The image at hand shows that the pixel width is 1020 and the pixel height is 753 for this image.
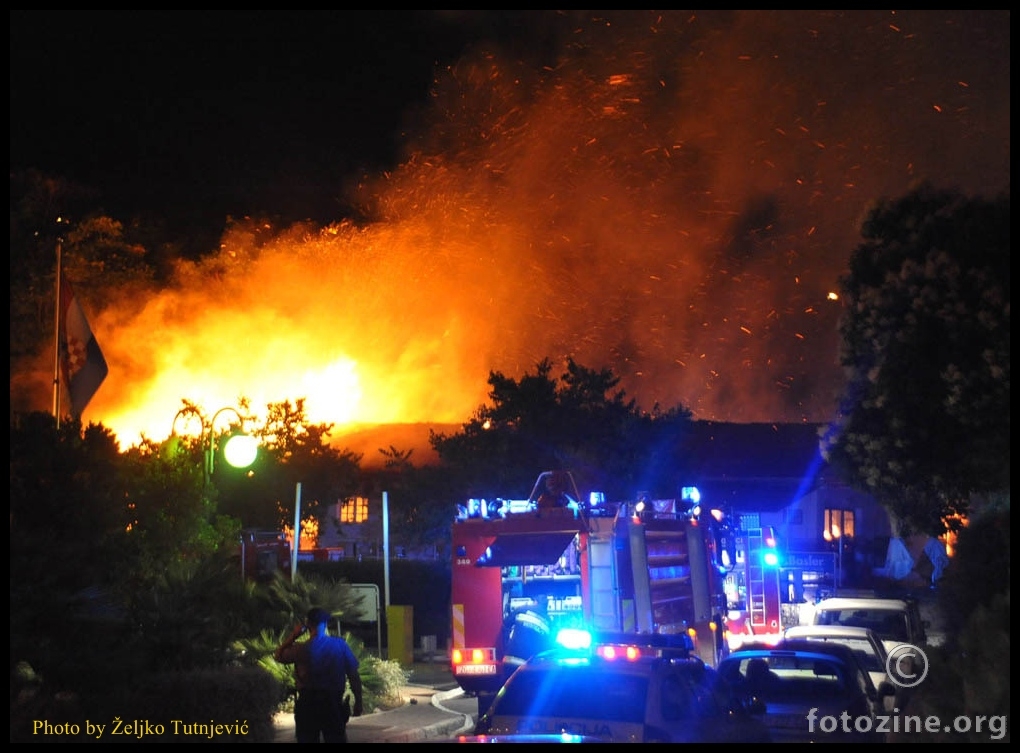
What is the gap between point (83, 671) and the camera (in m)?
10.9

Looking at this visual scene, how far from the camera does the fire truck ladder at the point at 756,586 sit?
667 inches

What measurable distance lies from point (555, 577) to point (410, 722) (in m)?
2.45

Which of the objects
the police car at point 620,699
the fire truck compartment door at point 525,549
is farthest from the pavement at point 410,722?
the police car at point 620,699

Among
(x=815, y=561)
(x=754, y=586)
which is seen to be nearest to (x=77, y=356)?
(x=754, y=586)

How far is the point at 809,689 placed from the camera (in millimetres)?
10156

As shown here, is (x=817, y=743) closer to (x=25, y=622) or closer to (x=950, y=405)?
(x=25, y=622)

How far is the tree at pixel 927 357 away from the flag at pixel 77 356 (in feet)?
40.5

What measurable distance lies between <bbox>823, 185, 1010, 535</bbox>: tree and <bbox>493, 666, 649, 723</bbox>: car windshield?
30.6ft

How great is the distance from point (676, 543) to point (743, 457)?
2979cm

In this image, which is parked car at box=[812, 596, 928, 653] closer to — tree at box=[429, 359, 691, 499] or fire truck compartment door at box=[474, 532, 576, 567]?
fire truck compartment door at box=[474, 532, 576, 567]

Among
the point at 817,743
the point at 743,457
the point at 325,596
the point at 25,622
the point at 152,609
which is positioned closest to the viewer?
the point at 817,743

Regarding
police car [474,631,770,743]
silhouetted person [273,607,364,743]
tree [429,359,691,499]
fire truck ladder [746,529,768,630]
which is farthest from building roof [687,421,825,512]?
police car [474,631,770,743]

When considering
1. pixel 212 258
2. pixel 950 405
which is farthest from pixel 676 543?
pixel 212 258

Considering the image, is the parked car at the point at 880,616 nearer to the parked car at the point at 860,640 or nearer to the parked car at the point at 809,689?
the parked car at the point at 860,640
